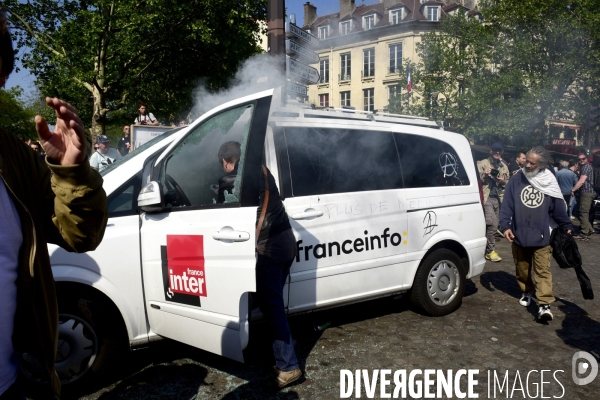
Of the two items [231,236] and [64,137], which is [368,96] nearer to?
[231,236]

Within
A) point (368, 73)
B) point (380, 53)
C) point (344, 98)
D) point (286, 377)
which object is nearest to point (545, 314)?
point (286, 377)

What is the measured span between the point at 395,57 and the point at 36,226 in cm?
3556

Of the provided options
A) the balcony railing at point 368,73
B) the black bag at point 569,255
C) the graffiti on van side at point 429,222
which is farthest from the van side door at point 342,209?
the balcony railing at point 368,73

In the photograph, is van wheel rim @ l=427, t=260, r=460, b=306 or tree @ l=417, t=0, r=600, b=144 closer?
van wheel rim @ l=427, t=260, r=460, b=306

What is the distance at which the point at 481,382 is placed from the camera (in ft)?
11.3

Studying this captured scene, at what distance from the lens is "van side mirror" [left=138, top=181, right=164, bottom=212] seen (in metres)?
3.00

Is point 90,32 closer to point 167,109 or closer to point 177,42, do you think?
point 177,42

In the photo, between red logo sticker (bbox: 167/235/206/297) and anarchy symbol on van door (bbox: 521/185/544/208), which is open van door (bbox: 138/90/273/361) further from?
anarchy symbol on van door (bbox: 521/185/544/208)

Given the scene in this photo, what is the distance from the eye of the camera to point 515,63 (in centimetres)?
2622

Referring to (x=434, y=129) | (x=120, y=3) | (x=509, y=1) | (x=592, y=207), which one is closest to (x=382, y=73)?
(x=509, y=1)

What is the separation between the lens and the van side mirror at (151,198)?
300cm

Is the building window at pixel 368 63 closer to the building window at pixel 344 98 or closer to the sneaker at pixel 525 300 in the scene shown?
the building window at pixel 344 98

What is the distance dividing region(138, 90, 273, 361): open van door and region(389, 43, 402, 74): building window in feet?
107

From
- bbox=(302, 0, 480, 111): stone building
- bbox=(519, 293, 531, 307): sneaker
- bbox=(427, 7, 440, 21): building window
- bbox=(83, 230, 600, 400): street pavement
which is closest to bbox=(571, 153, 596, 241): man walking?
bbox=(83, 230, 600, 400): street pavement
